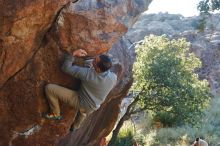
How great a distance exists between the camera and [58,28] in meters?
9.24

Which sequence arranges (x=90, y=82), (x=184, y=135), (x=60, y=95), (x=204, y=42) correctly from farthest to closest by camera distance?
(x=204, y=42), (x=184, y=135), (x=60, y=95), (x=90, y=82)

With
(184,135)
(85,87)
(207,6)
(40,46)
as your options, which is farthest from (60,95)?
(184,135)

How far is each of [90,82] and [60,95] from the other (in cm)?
88

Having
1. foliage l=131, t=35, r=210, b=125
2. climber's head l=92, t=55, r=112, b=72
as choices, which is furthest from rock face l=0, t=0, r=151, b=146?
foliage l=131, t=35, r=210, b=125

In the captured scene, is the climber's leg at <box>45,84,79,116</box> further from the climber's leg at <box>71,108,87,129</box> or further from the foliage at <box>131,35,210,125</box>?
the foliage at <box>131,35,210,125</box>

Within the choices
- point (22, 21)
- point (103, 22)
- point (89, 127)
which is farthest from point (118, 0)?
point (89, 127)

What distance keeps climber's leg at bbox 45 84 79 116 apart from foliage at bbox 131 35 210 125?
13.5 metres

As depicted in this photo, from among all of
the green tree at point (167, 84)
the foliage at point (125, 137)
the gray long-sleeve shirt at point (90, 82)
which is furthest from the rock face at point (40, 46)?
the foliage at point (125, 137)

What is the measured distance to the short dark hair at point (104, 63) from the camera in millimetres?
8479

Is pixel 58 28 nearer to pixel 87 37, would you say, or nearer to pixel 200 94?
pixel 87 37

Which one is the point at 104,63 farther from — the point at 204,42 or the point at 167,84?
the point at 204,42

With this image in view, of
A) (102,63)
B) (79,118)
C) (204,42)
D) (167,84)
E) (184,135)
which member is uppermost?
(102,63)

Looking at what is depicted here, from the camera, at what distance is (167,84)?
74.2 ft

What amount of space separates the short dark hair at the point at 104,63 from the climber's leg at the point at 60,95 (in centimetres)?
107
